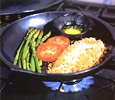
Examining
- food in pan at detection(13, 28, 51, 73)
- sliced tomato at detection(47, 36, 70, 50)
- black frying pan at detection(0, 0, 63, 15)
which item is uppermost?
black frying pan at detection(0, 0, 63, 15)

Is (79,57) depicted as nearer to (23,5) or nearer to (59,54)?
(59,54)

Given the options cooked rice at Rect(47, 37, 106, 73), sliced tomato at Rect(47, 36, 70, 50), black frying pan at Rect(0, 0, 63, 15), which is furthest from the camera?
black frying pan at Rect(0, 0, 63, 15)

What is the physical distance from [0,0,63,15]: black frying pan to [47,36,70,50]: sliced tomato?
0.40 meters

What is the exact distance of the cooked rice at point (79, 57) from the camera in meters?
1.06

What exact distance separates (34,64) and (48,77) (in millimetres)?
249

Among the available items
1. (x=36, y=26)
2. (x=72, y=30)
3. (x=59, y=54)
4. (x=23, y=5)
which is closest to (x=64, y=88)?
(x=59, y=54)

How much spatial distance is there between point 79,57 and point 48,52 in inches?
7.6

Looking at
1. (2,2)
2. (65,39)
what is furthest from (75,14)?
(2,2)

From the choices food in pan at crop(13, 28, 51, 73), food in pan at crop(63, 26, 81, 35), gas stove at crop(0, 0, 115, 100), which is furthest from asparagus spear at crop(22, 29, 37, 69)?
food in pan at crop(63, 26, 81, 35)

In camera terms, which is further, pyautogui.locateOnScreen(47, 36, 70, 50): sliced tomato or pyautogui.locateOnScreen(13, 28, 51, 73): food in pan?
pyautogui.locateOnScreen(47, 36, 70, 50): sliced tomato

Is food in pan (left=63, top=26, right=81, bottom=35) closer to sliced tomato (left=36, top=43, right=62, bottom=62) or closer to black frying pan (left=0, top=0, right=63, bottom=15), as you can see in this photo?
sliced tomato (left=36, top=43, right=62, bottom=62)

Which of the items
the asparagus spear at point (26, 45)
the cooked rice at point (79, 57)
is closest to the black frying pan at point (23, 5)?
the asparagus spear at point (26, 45)

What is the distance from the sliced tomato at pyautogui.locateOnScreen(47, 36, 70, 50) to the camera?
1272 mm

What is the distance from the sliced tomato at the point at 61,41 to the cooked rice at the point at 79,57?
0.05 m
